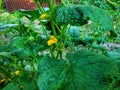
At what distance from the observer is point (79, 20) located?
97cm

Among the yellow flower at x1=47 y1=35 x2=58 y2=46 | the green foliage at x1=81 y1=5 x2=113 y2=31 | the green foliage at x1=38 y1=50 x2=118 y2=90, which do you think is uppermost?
the green foliage at x1=81 y1=5 x2=113 y2=31

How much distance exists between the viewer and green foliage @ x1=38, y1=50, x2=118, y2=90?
0.97m

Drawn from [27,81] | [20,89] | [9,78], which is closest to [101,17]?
[27,81]

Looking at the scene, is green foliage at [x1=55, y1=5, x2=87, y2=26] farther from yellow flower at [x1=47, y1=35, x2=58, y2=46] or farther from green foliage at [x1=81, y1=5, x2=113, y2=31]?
yellow flower at [x1=47, y1=35, x2=58, y2=46]

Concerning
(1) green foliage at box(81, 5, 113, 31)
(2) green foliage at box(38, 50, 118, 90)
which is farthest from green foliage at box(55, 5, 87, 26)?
(2) green foliage at box(38, 50, 118, 90)

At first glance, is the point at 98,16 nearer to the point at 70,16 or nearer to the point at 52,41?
the point at 70,16

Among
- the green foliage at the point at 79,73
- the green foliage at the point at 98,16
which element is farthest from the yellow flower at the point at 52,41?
the green foliage at the point at 98,16

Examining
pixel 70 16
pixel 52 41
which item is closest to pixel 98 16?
pixel 70 16

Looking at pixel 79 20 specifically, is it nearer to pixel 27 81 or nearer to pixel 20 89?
pixel 27 81

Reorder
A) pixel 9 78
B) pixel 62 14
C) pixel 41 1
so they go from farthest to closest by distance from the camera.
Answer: pixel 9 78 → pixel 41 1 → pixel 62 14

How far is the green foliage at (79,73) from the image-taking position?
97 centimetres

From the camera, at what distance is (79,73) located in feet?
3.27

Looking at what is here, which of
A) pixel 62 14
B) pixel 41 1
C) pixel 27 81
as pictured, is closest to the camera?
pixel 62 14

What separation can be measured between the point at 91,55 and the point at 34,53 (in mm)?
228
